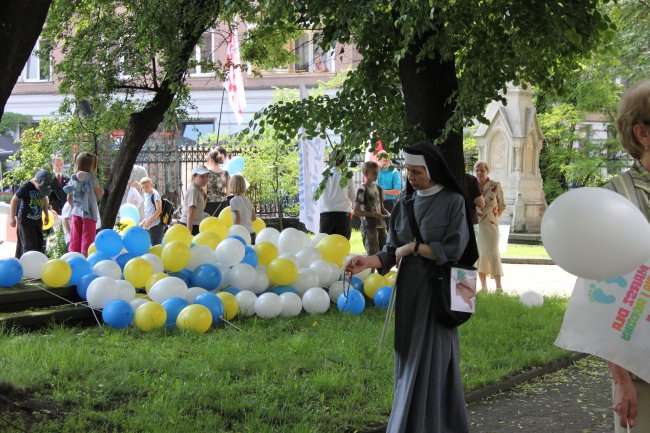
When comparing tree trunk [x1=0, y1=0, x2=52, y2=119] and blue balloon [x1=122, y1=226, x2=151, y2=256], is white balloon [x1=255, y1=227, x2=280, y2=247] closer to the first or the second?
blue balloon [x1=122, y1=226, x2=151, y2=256]

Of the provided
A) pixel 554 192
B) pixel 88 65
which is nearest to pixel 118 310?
pixel 88 65

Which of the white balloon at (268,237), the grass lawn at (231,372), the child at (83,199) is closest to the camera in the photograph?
the grass lawn at (231,372)

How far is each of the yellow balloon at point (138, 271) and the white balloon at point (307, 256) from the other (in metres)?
2.06

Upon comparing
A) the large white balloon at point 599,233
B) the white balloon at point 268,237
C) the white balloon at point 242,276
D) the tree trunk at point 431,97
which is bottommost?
the white balloon at point 242,276

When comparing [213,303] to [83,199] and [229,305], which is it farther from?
[83,199]

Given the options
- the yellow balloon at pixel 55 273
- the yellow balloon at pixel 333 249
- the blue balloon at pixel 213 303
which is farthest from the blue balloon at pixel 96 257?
the yellow balloon at pixel 333 249

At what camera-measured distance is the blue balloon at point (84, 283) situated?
9828 mm

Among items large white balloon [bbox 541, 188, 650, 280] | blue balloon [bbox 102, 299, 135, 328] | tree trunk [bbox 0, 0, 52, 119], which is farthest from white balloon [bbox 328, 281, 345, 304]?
large white balloon [bbox 541, 188, 650, 280]

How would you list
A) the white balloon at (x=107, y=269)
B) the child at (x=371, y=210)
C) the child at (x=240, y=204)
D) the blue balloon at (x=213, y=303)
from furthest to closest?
1. the child at (x=371, y=210)
2. the child at (x=240, y=204)
3. the white balloon at (x=107, y=269)
4. the blue balloon at (x=213, y=303)

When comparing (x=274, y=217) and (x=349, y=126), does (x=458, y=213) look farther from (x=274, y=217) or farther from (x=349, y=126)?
(x=274, y=217)

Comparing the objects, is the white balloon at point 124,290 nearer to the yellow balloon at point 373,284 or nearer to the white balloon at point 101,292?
the white balloon at point 101,292

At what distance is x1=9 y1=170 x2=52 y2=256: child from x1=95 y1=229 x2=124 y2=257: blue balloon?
3572 millimetres

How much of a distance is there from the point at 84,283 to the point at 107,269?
30cm

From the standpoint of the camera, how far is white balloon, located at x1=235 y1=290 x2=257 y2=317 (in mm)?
10078
